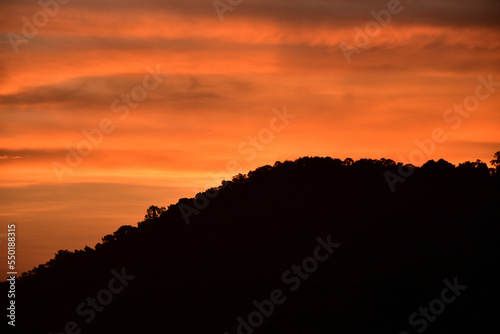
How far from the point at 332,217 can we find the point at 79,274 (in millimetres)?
35678

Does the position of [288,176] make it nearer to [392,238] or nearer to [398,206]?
[398,206]

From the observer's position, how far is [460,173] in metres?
96.7

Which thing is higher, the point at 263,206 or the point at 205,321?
the point at 263,206

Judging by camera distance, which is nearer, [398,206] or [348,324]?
[348,324]

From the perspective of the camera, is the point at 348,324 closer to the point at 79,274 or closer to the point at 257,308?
the point at 257,308

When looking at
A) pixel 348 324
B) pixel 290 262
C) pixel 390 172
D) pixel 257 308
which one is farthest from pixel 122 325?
pixel 390 172

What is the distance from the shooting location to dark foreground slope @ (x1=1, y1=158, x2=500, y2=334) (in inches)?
2657

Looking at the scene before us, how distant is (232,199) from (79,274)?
25302 mm

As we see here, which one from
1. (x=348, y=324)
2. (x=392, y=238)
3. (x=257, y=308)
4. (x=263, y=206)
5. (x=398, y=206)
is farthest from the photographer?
(x=263, y=206)

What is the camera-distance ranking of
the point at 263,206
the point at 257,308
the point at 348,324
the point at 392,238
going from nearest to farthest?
the point at 348,324 → the point at 257,308 → the point at 392,238 → the point at 263,206

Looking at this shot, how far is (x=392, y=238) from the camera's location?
82.9m

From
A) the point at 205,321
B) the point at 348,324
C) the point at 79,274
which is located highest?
the point at 79,274

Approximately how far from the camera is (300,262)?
84.6 m

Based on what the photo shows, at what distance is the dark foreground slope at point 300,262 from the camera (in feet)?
221
